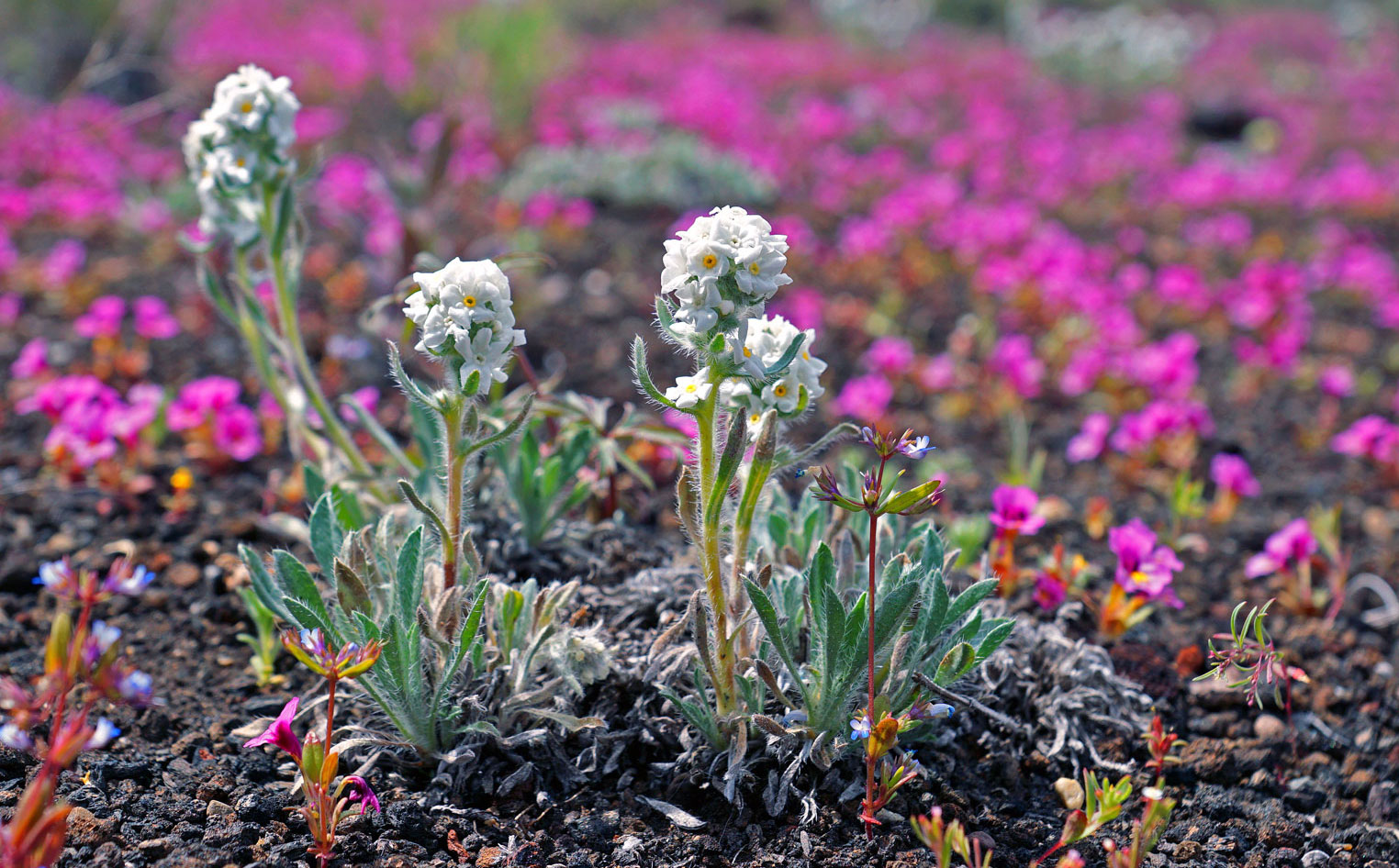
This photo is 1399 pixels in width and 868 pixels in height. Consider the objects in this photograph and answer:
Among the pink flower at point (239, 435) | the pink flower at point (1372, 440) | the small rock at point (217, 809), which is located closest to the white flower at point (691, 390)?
the small rock at point (217, 809)

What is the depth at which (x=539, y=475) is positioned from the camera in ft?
9.59

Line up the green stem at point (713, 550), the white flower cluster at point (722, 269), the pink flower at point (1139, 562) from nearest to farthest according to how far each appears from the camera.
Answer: the white flower cluster at point (722, 269)
the green stem at point (713, 550)
the pink flower at point (1139, 562)

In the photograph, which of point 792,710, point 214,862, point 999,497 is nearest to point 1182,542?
point 999,497

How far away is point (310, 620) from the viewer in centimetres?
226

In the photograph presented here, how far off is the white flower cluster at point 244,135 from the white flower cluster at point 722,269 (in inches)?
57.6

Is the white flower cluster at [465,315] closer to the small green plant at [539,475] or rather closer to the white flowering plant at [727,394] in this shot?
the white flowering plant at [727,394]

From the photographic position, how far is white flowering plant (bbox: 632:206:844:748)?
1870mm

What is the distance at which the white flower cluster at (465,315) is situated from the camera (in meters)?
2.03

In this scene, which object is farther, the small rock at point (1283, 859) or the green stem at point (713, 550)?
the small rock at point (1283, 859)

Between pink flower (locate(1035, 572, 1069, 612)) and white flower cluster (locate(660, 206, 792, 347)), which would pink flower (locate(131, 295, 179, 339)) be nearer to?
white flower cluster (locate(660, 206, 792, 347))

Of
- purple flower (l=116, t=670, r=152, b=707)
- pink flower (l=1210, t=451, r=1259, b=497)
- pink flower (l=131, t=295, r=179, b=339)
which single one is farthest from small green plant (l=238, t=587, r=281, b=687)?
pink flower (l=1210, t=451, r=1259, b=497)

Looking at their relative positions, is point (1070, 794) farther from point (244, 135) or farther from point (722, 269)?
point (244, 135)

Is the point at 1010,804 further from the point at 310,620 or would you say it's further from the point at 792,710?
the point at 310,620

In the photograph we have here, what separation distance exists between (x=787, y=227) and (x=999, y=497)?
431 cm
